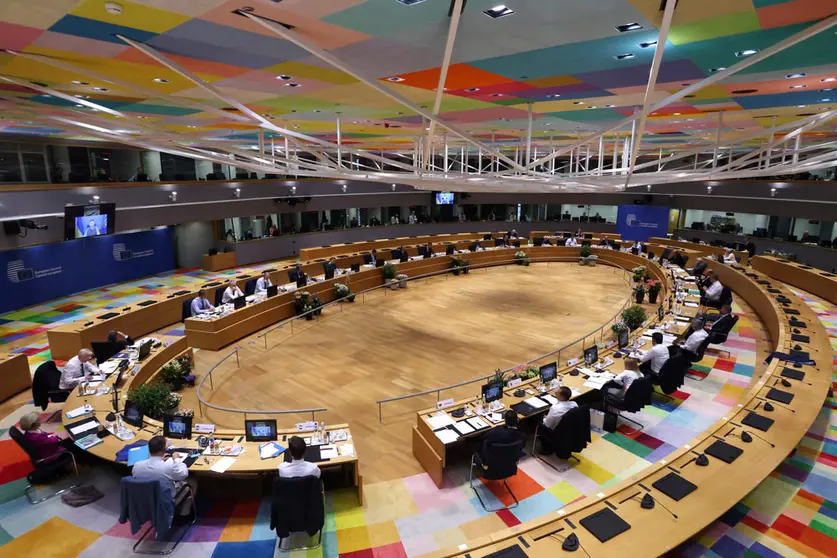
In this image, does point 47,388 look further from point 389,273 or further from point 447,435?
point 389,273

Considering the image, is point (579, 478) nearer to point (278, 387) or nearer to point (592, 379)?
point (592, 379)

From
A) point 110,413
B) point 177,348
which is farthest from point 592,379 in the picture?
point 177,348

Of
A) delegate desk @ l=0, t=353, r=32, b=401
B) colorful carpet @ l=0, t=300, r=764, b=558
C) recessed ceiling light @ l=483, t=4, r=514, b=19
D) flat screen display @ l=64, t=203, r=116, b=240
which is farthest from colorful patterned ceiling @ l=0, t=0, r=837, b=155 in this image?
flat screen display @ l=64, t=203, r=116, b=240

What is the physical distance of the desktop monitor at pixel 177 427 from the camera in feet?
18.9

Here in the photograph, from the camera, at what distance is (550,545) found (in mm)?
3713

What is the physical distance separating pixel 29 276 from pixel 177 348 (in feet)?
25.3

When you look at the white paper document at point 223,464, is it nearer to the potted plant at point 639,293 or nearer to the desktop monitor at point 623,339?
the desktop monitor at point 623,339

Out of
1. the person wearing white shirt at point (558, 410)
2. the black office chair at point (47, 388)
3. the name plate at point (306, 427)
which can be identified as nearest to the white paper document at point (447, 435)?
the person wearing white shirt at point (558, 410)

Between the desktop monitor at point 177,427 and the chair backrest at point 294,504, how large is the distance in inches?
76.2

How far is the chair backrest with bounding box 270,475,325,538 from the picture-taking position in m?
4.50

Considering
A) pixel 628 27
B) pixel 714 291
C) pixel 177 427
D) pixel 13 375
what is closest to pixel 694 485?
pixel 628 27

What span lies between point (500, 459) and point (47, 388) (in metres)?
7.22

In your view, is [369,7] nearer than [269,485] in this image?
Yes

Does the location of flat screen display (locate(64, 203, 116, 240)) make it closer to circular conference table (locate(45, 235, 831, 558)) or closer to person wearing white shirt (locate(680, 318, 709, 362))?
circular conference table (locate(45, 235, 831, 558))
